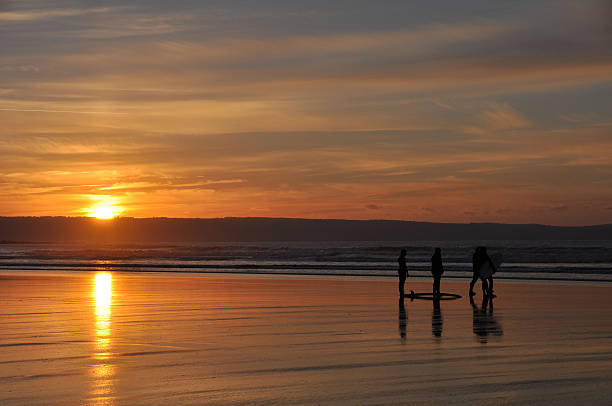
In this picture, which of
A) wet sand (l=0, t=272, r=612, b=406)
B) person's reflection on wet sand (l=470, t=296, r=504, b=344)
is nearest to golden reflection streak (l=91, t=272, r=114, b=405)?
wet sand (l=0, t=272, r=612, b=406)

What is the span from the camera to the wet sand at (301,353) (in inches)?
340

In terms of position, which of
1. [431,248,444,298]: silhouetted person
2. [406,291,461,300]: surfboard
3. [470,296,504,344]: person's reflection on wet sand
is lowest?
[470,296,504,344]: person's reflection on wet sand

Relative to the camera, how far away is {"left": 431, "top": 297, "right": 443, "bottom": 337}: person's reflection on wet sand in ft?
48.6

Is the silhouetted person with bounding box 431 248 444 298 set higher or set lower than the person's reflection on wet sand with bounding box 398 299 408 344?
higher

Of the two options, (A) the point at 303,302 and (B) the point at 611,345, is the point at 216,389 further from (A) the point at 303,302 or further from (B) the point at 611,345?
(A) the point at 303,302

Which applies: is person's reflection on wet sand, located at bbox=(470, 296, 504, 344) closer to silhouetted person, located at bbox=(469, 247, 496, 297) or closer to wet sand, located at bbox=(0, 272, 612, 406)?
wet sand, located at bbox=(0, 272, 612, 406)

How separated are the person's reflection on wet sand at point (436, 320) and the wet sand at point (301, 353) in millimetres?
53

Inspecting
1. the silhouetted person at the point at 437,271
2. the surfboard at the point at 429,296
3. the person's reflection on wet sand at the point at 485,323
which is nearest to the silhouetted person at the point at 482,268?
the surfboard at the point at 429,296

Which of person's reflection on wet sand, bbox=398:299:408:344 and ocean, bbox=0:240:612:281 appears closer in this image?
person's reflection on wet sand, bbox=398:299:408:344

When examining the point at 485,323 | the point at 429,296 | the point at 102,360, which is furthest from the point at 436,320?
the point at 102,360

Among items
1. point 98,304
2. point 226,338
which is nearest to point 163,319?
point 226,338

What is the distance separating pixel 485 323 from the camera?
16656 millimetres

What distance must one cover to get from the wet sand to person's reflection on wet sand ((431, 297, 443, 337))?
53 mm

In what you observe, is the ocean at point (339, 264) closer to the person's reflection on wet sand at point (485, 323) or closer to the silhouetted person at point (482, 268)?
the silhouetted person at point (482, 268)
